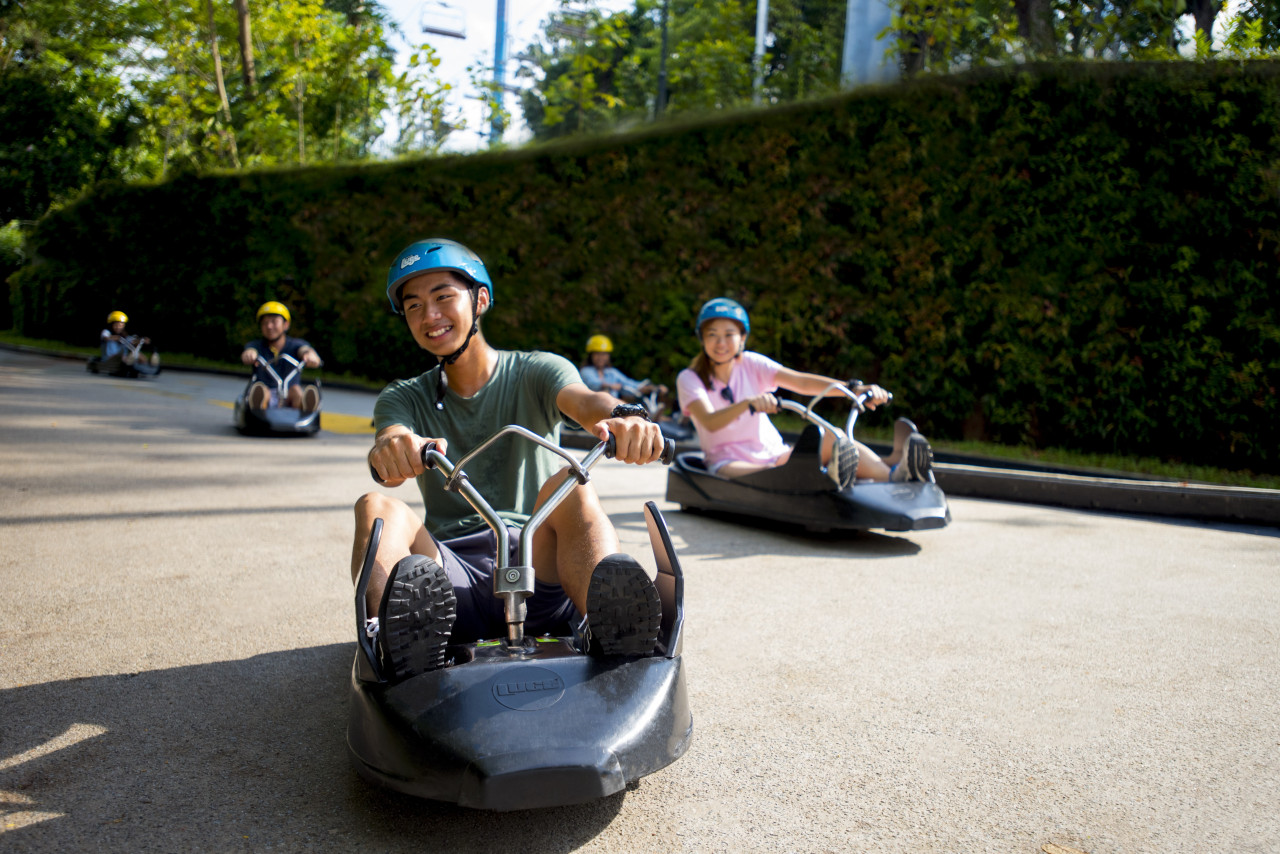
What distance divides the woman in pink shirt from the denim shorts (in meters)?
2.92

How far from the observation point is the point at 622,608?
2234mm

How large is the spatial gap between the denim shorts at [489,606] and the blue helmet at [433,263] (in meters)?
0.78

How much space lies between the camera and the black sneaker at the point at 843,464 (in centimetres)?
541

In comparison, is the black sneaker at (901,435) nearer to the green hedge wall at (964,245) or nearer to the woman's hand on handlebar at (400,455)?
the woman's hand on handlebar at (400,455)

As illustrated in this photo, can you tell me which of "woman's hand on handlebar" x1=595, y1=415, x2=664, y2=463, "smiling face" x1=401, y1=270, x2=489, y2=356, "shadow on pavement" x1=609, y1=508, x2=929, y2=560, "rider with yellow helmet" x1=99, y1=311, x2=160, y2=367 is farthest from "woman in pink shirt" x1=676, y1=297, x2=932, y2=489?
"rider with yellow helmet" x1=99, y1=311, x2=160, y2=367

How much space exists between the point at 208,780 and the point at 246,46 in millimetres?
23135

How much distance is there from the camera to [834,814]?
225cm

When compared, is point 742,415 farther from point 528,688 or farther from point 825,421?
point 528,688

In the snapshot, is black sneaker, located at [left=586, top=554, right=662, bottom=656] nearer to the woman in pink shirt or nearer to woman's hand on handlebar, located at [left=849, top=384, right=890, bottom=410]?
the woman in pink shirt

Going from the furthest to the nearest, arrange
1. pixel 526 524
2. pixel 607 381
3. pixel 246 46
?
Result: pixel 246 46 < pixel 607 381 < pixel 526 524

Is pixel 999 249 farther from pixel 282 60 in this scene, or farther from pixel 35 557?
pixel 282 60

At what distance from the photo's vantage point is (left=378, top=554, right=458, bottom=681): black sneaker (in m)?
2.12

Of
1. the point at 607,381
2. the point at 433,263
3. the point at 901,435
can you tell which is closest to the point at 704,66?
the point at 607,381

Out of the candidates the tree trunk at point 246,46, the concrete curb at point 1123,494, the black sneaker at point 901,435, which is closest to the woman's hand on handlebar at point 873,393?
the black sneaker at point 901,435
